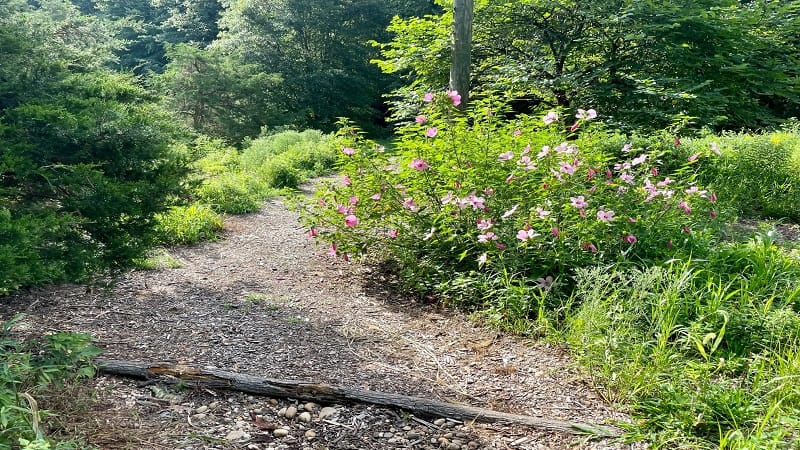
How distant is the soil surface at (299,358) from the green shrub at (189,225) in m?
0.91

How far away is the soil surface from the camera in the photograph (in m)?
2.01

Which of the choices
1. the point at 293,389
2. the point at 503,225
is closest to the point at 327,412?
the point at 293,389

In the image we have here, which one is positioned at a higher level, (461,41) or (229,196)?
(461,41)

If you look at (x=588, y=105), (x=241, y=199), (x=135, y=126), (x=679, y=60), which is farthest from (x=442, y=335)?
(x=679, y=60)

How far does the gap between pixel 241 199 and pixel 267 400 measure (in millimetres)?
4874

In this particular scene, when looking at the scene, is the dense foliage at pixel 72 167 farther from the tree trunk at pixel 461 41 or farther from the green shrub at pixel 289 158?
the green shrub at pixel 289 158

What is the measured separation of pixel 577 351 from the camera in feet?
8.42

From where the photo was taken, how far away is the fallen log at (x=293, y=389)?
2.18m

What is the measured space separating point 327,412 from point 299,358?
1.57ft

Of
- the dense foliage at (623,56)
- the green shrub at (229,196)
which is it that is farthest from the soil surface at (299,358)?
the dense foliage at (623,56)

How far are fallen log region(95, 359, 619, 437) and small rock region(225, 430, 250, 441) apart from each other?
0.83 ft

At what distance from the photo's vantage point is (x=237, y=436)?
6.44ft

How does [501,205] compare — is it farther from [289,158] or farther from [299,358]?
[289,158]

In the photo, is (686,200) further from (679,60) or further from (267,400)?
(679,60)
